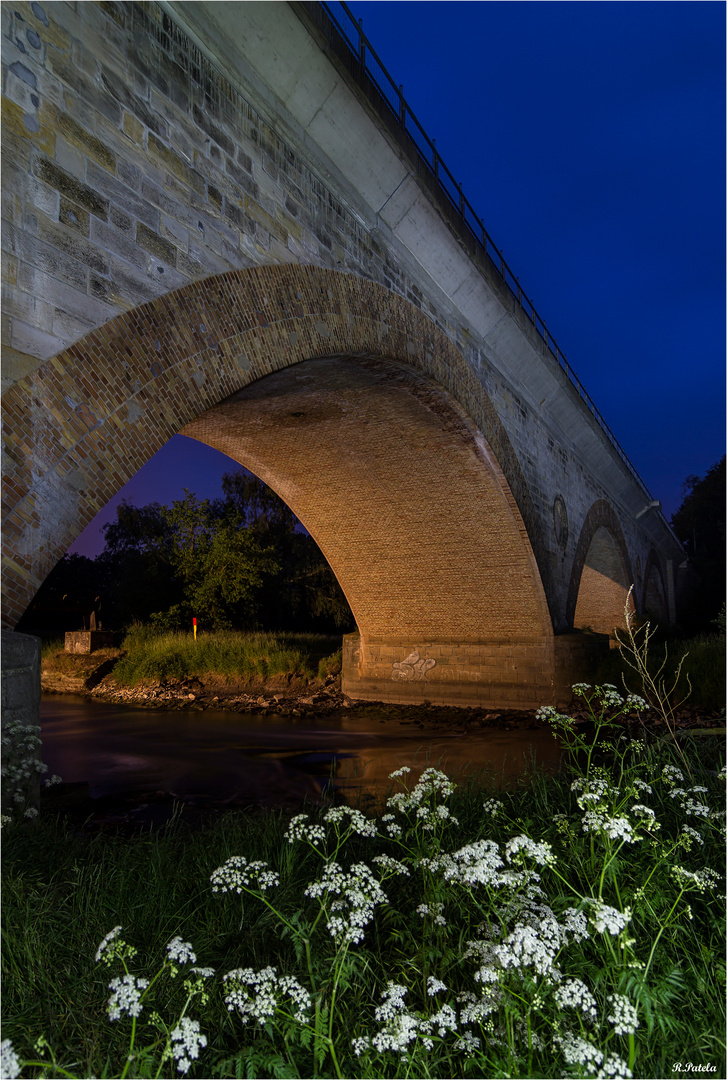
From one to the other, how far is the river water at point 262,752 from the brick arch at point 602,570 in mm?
5549

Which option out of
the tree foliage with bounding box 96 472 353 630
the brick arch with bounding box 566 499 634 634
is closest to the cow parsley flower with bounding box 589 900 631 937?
the brick arch with bounding box 566 499 634 634

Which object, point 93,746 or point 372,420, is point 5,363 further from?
point 93,746

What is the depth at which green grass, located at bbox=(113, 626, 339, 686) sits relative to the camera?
49.4ft

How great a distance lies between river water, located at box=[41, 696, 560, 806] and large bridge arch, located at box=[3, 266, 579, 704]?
1859mm

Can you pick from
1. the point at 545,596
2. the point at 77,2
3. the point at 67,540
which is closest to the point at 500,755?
the point at 545,596

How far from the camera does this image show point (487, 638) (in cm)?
1238

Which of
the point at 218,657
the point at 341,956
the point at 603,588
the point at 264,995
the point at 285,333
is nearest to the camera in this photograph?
the point at 264,995

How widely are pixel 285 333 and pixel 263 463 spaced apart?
5.48 meters

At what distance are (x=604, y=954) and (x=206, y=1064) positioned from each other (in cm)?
128

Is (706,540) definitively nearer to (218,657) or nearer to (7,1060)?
(218,657)

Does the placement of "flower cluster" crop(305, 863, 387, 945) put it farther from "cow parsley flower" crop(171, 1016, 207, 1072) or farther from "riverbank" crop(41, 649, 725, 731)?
"riverbank" crop(41, 649, 725, 731)

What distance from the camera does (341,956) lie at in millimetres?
1942

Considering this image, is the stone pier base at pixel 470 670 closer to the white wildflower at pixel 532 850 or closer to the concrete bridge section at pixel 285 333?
the concrete bridge section at pixel 285 333

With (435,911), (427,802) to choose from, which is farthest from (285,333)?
(435,911)
